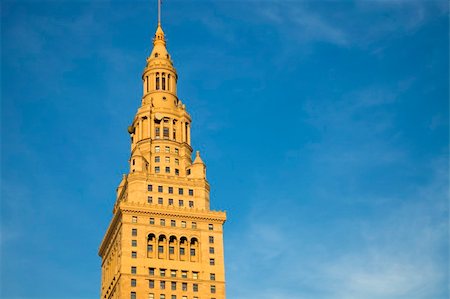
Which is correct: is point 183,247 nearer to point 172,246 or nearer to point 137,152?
point 172,246

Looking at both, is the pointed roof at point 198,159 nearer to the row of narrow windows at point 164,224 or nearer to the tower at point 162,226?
the tower at point 162,226

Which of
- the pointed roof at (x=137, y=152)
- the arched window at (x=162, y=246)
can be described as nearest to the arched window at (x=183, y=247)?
the arched window at (x=162, y=246)

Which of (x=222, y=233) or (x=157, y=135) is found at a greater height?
(x=157, y=135)

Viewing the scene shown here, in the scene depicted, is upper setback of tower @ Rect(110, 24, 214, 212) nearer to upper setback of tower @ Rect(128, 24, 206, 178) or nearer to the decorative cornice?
upper setback of tower @ Rect(128, 24, 206, 178)

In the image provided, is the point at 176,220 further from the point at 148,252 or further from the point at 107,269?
the point at 107,269

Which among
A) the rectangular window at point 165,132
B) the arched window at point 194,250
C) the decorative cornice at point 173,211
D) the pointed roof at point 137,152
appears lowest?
the arched window at point 194,250

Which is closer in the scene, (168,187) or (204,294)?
(204,294)

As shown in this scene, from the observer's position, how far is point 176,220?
17600cm

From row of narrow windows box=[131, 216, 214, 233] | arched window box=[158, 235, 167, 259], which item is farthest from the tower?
arched window box=[158, 235, 167, 259]

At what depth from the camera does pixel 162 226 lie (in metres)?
174

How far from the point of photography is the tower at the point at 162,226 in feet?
552

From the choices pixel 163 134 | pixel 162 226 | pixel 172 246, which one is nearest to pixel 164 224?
pixel 162 226

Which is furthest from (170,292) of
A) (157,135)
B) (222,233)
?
(157,135)

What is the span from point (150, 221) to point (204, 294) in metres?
18.8
